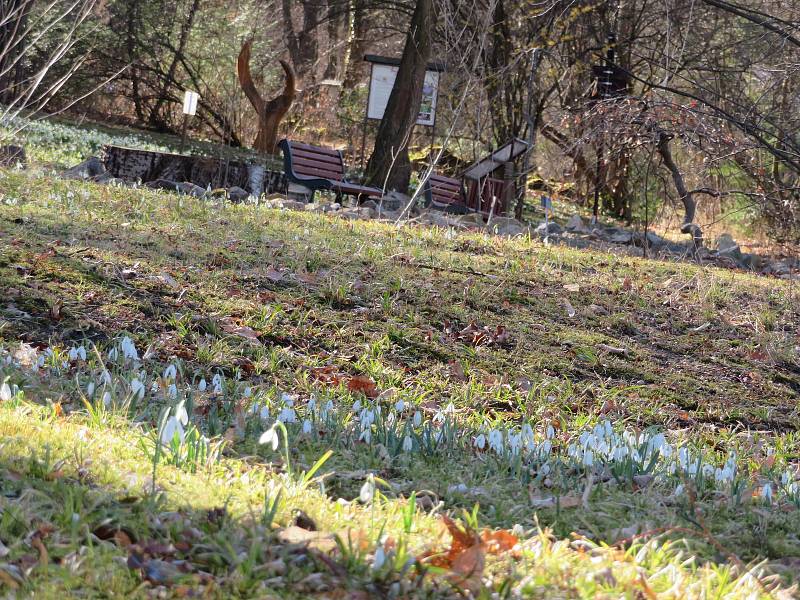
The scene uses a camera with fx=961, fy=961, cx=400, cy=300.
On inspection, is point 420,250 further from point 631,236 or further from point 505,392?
point 631,236

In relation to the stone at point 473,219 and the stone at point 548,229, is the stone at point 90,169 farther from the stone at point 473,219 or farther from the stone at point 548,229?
the stone at point 548,229

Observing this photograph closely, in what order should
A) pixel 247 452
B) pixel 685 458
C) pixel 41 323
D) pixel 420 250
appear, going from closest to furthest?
pixel 247 452
pixel 685 458
pixel 41 323
pixel 420 250

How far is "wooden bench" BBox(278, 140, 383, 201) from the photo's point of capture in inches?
531

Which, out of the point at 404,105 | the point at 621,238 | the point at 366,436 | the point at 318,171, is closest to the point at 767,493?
the point at 366,436

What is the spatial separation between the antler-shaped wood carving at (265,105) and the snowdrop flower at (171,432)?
65.3ft

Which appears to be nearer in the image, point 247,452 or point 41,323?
point 247,452

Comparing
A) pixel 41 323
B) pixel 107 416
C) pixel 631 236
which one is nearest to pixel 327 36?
pixel 631 236

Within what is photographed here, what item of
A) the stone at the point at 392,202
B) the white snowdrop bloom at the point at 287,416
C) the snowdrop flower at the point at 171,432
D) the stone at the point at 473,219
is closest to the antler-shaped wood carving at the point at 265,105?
the stone at the point at 392,202

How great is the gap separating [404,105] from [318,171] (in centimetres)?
229

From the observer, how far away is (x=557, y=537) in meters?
2.67

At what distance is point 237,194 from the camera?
471 inches

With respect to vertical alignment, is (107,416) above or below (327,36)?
below

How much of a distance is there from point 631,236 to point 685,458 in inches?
429

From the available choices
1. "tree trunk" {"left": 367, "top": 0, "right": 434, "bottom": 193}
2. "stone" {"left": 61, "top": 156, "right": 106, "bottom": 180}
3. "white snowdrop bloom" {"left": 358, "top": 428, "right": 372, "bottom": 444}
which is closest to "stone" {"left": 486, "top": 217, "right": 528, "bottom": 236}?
"tree trunk" {"left": 367, "top": 0, "right": 434, "bottom": 193}
